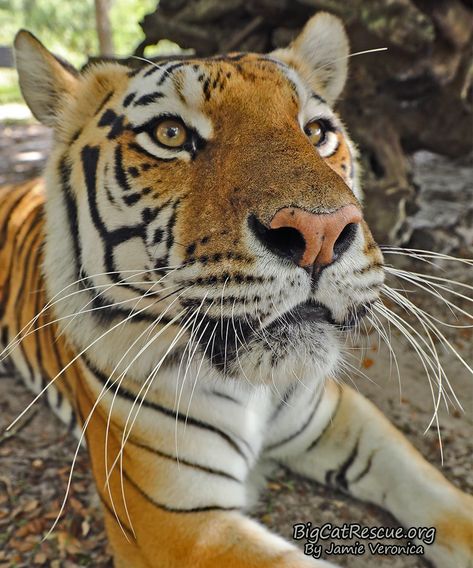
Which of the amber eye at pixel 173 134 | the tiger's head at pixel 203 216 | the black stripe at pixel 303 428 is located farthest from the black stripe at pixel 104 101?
the black stripe at pixel 303 428

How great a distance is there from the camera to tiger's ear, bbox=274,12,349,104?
1942 millimetres

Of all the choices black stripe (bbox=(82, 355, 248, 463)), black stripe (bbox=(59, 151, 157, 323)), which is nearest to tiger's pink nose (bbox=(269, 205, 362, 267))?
black stripe (bbox=(59, 151, 157, 323))

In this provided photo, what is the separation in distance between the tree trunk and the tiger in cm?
672

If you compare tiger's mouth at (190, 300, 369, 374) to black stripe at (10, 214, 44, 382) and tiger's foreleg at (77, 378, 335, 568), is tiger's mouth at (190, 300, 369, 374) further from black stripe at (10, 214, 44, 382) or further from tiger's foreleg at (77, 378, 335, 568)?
black stripe at (10, 214, 44, 382)

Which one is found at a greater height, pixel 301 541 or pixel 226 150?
pixel 226 150

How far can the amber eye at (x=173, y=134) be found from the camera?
1.49 metres

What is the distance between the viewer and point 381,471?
1.95 m

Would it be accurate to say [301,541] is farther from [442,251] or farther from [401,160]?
[401,160]

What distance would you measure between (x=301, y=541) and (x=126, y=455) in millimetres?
653

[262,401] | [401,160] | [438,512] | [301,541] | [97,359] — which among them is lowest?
[301,541]

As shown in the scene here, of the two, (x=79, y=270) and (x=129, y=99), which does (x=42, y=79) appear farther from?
(x=79, y=270)

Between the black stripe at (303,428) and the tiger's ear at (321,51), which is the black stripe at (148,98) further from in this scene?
the black stripe at (303,428)

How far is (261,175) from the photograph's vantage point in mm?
1279

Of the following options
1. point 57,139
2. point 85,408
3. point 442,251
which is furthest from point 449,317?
point 57,139
